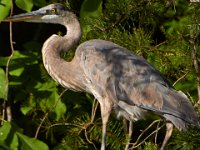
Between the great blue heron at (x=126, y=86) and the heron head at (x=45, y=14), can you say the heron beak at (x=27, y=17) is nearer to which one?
the heron head at (x=45, y=14)

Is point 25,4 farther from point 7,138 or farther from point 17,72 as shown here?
point 7,138

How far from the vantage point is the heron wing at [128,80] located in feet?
11.9

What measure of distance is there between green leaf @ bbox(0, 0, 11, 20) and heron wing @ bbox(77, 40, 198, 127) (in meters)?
0.48

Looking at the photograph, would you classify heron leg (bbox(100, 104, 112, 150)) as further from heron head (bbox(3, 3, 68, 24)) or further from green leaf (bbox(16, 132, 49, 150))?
heron head (bbox(3, 3, 68, 24))

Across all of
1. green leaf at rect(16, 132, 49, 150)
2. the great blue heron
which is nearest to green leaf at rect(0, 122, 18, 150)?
green leaf at rect(16, 132, 49, 150)

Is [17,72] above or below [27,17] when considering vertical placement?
below

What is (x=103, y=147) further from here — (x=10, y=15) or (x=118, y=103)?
(x=10, y=15)

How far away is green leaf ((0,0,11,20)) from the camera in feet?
12.6

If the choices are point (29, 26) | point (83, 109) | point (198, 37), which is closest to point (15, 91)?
point (83, 109)

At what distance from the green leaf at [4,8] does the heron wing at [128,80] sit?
0.48 meters

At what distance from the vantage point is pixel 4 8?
3873 mm

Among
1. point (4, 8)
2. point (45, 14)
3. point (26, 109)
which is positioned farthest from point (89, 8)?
point (26, 109)

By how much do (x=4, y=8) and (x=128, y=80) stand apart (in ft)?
2.33

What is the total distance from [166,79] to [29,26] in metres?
1.59
